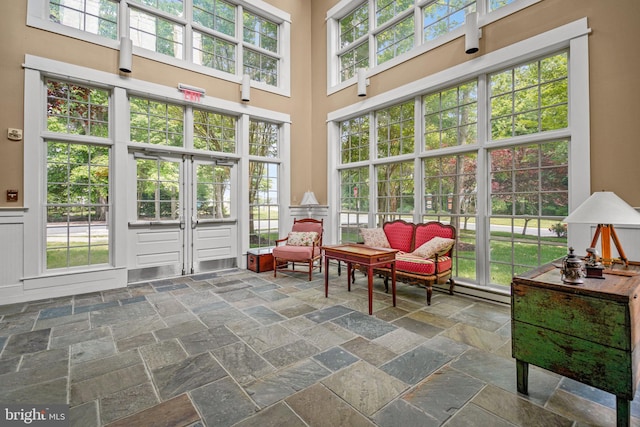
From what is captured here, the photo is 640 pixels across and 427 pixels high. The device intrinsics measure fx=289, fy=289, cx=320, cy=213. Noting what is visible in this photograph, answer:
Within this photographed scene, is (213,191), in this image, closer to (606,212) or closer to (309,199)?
(309,199)

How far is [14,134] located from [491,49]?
6072 millimetres

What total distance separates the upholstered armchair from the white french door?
1055mm

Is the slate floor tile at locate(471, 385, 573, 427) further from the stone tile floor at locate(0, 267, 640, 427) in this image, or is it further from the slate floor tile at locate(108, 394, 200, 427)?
the slate floor tile at locate(108, 394, 200, 427)

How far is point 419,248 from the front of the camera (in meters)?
3.92

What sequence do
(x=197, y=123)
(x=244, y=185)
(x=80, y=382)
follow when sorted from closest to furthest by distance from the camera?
(x=80, y=382)
(x=197, y=123)
(x=244, y=185)

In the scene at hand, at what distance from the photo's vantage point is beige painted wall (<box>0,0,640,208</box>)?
275 cm

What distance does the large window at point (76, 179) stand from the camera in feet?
13.1

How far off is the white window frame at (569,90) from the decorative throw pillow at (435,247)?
1.65 feet

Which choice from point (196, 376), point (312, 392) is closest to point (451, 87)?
point (312, 392)

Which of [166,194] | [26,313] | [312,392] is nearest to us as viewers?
[312,392]

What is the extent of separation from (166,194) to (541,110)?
5457mm

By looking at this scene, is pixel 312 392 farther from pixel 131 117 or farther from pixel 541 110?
pixel 131 117

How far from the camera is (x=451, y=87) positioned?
13.6ft

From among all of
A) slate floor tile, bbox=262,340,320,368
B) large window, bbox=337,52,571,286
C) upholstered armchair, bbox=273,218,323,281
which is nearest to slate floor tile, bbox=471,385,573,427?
slate floor tile, bbox=262,340,320,368
